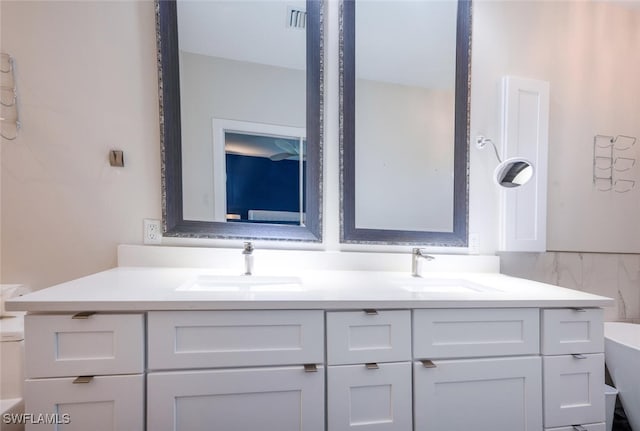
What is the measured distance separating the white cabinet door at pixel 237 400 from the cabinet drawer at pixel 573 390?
32.5 inches

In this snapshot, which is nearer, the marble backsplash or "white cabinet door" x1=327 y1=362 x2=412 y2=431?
"white cabinet door" x1=327 y1=362 x2=412 y2=431

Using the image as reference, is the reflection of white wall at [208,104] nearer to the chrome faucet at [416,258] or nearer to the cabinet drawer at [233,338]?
the cabinet drawer at [233,338]

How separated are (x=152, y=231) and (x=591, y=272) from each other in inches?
98.7

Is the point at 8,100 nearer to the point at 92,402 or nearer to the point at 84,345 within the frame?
the point at 84,345

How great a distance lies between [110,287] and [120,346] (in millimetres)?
220

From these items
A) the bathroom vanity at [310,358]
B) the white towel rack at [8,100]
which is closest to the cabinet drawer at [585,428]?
the bathroom vanity at [310,358]

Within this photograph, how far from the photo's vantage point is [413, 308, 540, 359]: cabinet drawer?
889 mm

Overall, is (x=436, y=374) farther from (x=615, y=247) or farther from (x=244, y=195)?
(x=615, y=247)

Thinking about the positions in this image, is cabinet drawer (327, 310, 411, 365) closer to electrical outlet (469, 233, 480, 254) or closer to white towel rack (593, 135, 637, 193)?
electrical outlet (469, 233, 480, 254)

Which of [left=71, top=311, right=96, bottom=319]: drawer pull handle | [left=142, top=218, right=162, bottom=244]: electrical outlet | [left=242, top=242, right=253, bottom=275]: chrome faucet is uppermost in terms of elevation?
[left=142, top=218, right=162, bottom=244]: electrical outlet

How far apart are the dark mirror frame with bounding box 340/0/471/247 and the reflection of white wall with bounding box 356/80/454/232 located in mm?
34

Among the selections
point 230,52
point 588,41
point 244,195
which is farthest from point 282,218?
point 588,41

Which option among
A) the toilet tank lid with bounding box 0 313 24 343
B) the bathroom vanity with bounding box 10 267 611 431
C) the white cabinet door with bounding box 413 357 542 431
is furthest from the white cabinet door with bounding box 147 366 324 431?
the toilet tank lid with bounding box 0 313 24 343

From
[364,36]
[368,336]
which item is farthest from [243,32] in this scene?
[368,336]
